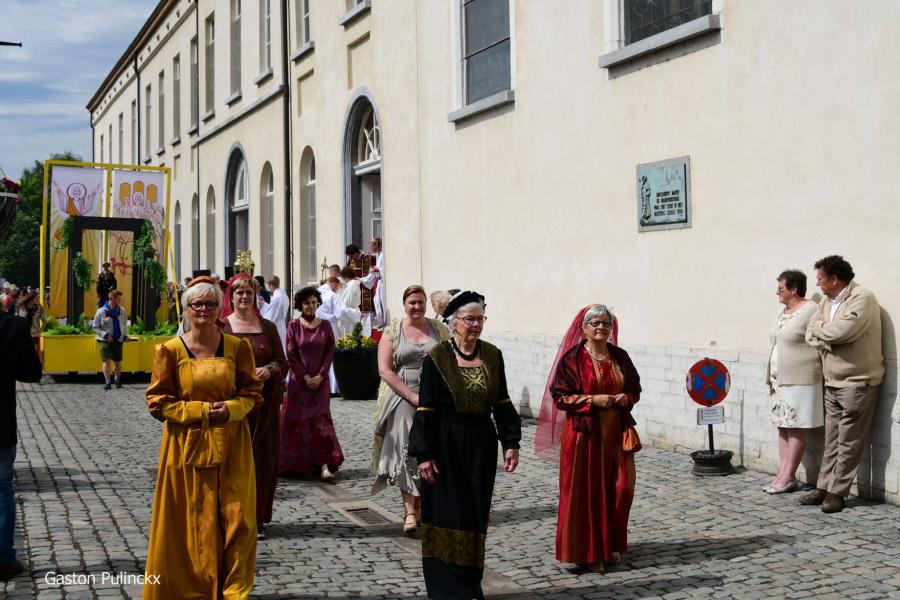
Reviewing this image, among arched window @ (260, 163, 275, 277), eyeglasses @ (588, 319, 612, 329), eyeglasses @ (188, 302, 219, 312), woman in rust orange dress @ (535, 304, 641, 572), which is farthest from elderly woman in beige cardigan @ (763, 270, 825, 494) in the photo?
arched window @ (260, 163, 275, 277)

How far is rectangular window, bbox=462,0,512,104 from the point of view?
13.6 meters

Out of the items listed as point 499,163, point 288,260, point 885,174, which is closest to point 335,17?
point 288,260

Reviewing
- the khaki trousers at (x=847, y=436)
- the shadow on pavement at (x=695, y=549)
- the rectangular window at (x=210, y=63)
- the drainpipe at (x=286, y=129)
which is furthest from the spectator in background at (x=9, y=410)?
the rectangular window at (x=210, y=63)

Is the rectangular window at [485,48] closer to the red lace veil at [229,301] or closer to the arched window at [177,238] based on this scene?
the red lace veil at [229,301]

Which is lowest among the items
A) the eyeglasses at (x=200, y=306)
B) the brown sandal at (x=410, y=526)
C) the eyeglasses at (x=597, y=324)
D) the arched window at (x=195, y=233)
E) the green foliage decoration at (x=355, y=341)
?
the brown sandal at (x=410, y=526)

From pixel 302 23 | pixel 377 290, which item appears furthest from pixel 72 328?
pixel 302 23

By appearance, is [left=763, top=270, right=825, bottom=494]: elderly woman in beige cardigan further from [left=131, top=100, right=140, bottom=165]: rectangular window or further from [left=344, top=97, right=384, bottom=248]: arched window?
[left=131, top=100, right=140, bottom=165]: rectangular window

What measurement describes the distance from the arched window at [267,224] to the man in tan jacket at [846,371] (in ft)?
55.3

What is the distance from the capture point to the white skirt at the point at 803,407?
26.8 feet

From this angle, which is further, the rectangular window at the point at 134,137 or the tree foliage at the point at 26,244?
the tree foliage at the point at 26,244

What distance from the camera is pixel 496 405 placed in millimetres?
5812

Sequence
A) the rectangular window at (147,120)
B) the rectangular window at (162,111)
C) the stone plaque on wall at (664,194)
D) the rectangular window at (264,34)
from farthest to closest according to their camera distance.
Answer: the rectangular window at (147,120) < the rectangular window at (162,111) < the rectangular window at (264,34) < the stone plaque on wall at (664,194)

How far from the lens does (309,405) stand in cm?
962

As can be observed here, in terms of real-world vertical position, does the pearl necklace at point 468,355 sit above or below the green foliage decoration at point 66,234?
below
